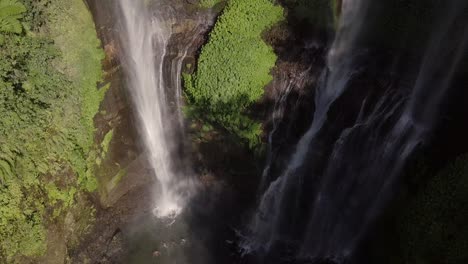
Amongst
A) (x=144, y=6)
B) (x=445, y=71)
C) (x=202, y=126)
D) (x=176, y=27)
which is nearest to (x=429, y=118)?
(x=445, y=71)

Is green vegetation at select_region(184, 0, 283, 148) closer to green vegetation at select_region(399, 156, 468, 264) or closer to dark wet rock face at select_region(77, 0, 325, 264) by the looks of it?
dark wet rock face at select_region(77, 0, 325, 264)

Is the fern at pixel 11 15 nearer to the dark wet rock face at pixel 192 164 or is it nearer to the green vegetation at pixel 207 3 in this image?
the dark wet rock face at pixel 192 164

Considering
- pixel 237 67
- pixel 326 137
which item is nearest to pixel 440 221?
pixel 326 137

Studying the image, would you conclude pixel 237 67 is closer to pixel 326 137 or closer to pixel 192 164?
pixel 326 137

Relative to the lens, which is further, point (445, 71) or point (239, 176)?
point (239, 176)

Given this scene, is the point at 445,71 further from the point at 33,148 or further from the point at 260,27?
the point at 33,148

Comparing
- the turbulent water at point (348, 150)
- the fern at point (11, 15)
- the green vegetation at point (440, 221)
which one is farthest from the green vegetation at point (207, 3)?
the green vegetation at point (440, 221)
